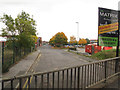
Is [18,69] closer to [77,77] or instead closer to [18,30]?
[77,77]

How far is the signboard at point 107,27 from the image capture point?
4543mm

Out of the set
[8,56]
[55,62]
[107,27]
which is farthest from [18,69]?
[107,27]

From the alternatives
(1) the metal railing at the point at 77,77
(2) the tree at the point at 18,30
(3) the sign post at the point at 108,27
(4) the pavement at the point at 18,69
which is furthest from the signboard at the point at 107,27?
(2) the tree at the point at 18,30

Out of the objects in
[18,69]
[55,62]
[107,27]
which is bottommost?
[55,62]

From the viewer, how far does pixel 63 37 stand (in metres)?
44.9

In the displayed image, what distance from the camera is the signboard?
454 cm

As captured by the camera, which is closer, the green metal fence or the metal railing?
the metal railing

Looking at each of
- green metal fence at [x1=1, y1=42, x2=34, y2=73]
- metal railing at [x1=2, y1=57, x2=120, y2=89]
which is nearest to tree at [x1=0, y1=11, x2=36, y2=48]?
green metal fence at [x1=1, y1=42, x2=34, y2=73]

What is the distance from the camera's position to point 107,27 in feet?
15.4

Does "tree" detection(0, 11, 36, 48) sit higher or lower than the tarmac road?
higher

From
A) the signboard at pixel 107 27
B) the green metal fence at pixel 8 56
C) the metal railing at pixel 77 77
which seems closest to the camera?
the metal railing at pixel 77 77

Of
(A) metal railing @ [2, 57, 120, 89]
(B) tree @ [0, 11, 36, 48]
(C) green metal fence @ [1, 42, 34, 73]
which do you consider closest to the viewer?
(A) metal railing @ [2, 57, 120, 89]

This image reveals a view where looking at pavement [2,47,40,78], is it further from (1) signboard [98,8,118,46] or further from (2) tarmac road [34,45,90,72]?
(1) signboard [98,8,118,46]

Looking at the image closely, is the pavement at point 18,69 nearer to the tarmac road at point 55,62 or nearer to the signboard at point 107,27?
the tarmac road at point 55,62
